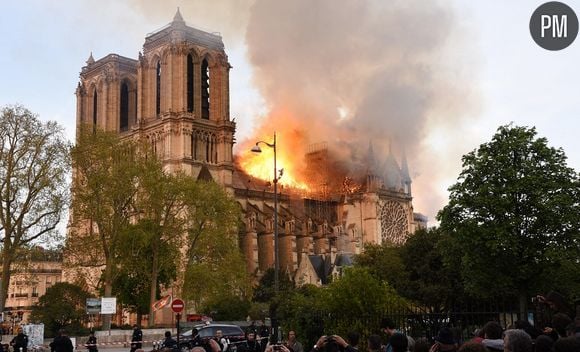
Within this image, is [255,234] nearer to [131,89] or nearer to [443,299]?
[131,89]

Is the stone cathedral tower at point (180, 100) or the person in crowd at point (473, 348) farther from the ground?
the stone cathedral tower at point (180, 100)

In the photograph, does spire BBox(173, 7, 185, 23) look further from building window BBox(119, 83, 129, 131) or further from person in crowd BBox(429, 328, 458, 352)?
person in crowd BBox(429, 328, 458, 352)

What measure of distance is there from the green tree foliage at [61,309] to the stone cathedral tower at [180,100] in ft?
99.6

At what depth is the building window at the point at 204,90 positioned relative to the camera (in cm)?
9088

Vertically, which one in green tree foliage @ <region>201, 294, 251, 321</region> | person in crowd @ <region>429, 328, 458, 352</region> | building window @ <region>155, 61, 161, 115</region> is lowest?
green tree foliage @ <region>201, 294, 251, 321</region>

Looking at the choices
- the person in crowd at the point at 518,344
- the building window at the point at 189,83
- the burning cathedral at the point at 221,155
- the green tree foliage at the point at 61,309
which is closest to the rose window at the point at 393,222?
the burning cathedral at the point at 221,155

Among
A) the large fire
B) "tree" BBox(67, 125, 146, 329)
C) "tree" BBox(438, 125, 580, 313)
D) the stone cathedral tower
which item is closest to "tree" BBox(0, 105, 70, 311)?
"tree" BBox(67, 125, 146, 329)

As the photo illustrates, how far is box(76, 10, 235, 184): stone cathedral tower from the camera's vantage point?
3342 inches

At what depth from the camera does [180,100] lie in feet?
280

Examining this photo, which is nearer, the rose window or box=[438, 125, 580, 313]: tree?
box=[438, 125, 580, 313]: tree

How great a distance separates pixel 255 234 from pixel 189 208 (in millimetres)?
38275

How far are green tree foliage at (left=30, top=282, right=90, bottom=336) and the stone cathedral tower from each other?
3037 cm

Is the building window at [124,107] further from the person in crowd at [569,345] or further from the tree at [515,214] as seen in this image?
the person in crowd at [569,345]

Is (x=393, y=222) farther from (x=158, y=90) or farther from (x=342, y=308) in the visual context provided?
(x=342, y=308)
